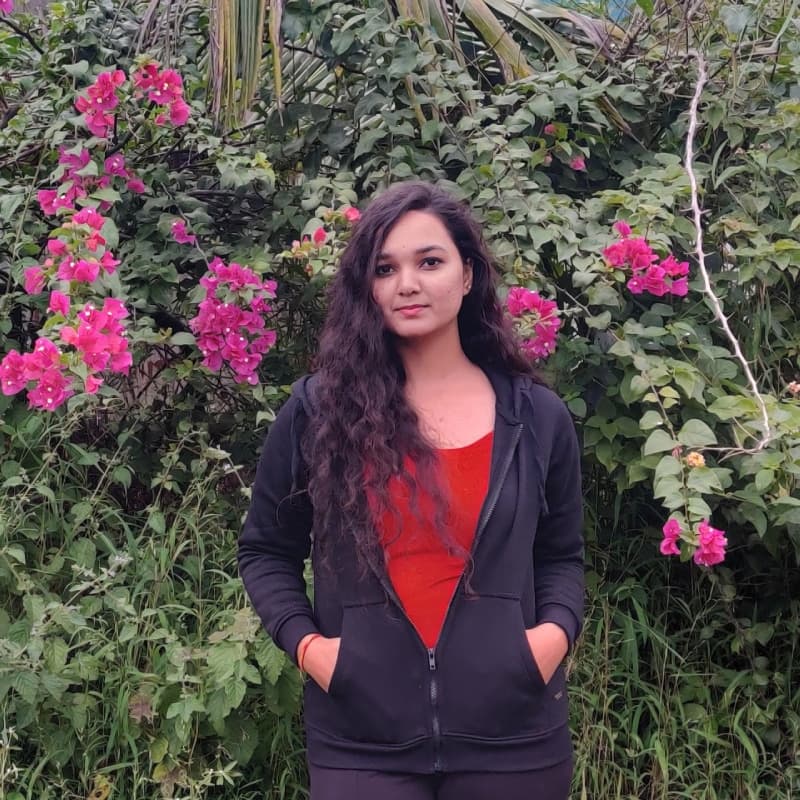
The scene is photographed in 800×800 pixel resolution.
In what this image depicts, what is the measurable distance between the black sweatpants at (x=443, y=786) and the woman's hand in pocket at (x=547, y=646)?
6.1 inches

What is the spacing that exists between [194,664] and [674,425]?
1.33 m

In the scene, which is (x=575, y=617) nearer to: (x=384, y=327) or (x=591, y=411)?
(x=384, y=327)

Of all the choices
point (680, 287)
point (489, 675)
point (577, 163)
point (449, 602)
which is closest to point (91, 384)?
point (449, 602)

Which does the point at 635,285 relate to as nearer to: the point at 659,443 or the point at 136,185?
the point at 659,443

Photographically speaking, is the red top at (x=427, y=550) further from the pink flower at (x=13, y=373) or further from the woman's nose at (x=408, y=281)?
the pink flower at (x=13, y=373)

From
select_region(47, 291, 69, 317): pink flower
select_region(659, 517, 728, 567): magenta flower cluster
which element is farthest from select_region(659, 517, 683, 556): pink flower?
select_region(47, 291, 69, 317): pink flower

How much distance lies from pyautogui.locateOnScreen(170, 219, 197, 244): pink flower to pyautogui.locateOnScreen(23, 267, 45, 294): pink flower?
0.49 meters

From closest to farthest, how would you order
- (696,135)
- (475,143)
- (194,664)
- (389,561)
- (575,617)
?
(389,561) → (575,617) → (194,664) → (475,143) → (696,135)

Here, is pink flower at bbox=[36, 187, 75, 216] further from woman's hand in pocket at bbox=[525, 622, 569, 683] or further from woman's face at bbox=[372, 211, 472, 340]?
woman's hand in pocket at bbox=[525, 622, 569, 683]

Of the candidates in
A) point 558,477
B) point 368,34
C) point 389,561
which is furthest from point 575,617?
point 368,34

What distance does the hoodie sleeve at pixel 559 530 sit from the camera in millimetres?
1706

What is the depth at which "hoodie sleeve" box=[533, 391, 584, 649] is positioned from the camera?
1.71 metres

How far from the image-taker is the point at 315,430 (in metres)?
1.66

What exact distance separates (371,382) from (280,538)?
32 cm
